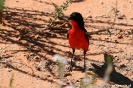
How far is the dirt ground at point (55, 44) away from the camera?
14.3 ft

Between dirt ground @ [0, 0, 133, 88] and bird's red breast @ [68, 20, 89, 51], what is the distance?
0.35 metres

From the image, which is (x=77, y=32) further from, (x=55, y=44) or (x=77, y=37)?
(x=55, y=44)

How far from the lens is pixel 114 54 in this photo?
4.94m

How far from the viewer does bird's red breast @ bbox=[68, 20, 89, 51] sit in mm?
4418

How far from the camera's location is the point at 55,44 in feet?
16.9

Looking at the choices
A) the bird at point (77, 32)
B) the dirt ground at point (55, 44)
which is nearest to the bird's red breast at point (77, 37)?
the bird at point (77, 32)

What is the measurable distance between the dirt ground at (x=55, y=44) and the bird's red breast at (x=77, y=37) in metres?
0.35

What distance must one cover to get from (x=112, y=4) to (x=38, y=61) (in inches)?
90.0

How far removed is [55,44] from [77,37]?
77 centimetres

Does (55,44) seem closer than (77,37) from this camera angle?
No

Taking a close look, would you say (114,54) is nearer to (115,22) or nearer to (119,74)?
(119,74)

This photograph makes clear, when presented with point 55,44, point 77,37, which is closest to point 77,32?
point 77,37

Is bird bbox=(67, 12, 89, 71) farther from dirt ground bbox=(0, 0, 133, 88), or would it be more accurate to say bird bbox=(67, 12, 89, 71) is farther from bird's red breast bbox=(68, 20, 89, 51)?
dirt ground bbox=(0, 0, 133, 88)

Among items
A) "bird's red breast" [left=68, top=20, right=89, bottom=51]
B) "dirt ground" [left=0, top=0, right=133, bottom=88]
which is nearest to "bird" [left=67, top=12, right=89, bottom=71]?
"bird's red breast" [left=68, top=20, right=89, bottom=51]
